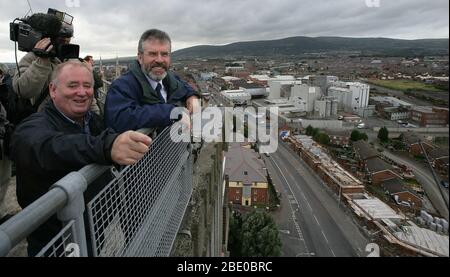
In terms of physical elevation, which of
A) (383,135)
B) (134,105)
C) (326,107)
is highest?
(134,105)

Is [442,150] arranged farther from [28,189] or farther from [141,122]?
[28,189]

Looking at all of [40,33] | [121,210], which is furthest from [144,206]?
[40,33]

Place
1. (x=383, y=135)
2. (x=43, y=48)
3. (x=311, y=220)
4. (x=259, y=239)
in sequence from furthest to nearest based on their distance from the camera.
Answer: (x=383, y=135), (x=311, y=220), (x=259, y=239), (x=43, y=48)

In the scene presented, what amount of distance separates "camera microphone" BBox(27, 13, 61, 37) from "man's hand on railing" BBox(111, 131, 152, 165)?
1.07 m

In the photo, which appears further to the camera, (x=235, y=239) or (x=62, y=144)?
(x=235, y=239)

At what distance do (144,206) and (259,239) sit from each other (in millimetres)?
9072

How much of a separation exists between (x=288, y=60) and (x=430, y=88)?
67.5m

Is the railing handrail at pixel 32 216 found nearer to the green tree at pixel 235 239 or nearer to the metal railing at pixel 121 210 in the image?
the metal railing at pixel 121 210

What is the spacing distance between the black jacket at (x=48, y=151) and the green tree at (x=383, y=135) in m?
22.8

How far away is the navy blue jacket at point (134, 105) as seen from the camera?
1.43 m

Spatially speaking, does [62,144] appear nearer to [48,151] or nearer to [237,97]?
[48,151]

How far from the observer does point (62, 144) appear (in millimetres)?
988

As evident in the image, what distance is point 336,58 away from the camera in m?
33.6
